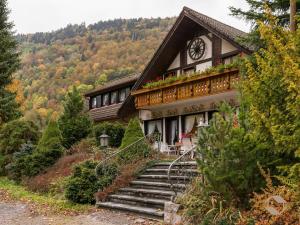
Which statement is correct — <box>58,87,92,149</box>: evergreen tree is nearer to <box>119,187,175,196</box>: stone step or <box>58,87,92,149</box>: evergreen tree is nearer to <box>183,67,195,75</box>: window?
<box>183,67,195,75</box>: window

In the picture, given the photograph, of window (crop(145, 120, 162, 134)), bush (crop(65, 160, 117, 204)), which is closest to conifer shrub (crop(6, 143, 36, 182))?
bush (crop(65, 160, 117, 204))

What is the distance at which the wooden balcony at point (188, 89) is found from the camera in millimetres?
18219

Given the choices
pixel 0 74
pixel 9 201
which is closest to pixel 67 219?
pixel 9 201

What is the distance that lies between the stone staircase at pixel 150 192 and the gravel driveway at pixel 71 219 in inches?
12.3

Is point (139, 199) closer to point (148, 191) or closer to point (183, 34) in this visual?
point (148, 191)

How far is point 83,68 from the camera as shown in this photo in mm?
56125

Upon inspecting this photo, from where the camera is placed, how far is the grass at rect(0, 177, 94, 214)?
484 inches

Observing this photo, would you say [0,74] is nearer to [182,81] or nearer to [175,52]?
[175,52]

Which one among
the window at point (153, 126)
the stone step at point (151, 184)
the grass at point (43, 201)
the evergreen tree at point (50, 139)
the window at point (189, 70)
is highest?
the window at point (189, 70)

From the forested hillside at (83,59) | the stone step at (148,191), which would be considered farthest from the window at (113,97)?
the stone step at (148,191)

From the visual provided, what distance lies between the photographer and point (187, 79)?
20.3 metres

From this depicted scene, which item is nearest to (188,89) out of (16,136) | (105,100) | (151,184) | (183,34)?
(183,34)

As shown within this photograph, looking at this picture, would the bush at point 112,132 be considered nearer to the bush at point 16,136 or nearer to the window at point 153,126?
the window at point 153,126

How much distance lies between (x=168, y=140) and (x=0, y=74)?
44.9 ft
